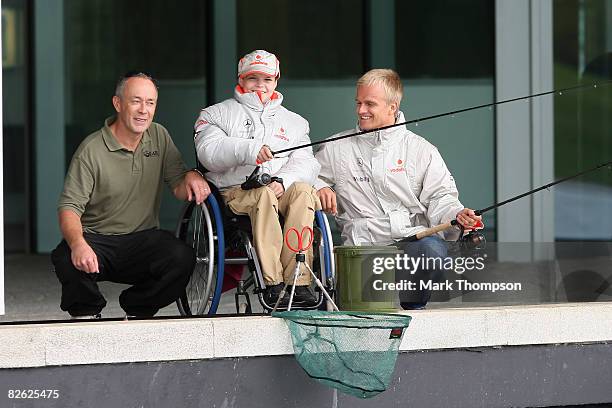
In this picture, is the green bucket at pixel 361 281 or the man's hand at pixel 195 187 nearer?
the green bucket at pixel 361 281

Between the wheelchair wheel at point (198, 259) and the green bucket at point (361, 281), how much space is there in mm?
461

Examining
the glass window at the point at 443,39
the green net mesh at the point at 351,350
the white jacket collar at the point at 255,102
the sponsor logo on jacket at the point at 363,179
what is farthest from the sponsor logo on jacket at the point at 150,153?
the glass window at the point at 443,39

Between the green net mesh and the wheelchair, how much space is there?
31 centimetres

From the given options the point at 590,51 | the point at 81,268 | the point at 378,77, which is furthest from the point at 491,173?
the point at 81,268

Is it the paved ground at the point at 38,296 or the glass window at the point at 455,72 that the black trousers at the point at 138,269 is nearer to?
the paved ground at the point at 38,296

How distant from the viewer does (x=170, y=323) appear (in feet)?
14.0

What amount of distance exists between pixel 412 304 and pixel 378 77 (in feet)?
2.98

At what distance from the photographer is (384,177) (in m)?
4.93

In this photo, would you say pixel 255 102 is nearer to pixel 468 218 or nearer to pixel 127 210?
pixel 127 210

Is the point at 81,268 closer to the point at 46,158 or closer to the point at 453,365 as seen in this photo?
the point at 453,365

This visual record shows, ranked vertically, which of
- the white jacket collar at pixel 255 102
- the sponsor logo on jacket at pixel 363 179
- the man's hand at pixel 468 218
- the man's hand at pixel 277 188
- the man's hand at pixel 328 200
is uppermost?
the white jacket collar at pixel 255 102

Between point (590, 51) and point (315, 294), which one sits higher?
point (590, 51)

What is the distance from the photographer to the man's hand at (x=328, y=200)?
4.80m

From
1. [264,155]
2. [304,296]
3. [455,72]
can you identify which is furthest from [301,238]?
[455,72]
